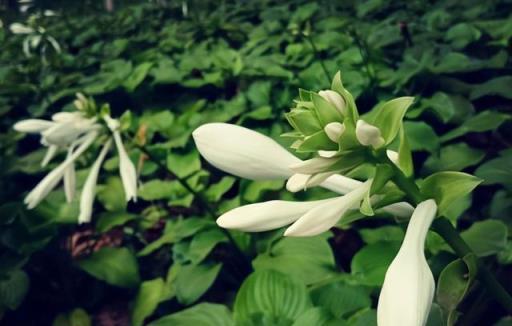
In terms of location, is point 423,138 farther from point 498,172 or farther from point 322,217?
point 322,217

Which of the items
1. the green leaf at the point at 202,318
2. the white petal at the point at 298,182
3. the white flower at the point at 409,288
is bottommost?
the green leaf at the point at 202,318

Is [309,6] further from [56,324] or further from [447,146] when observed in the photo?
[56,324]

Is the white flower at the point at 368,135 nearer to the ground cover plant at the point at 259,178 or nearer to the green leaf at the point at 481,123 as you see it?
the ground cover plant at the point at 259,178

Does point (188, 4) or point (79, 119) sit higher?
point (79, 119)

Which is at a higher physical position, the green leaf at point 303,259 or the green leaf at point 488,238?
the green leaf at point 488,238

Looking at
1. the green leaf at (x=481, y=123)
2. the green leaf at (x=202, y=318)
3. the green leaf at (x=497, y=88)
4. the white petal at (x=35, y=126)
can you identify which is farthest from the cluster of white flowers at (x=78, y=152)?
the green leaf at (x=497, y=88)

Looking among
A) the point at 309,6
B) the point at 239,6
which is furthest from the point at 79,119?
the point at 239,6

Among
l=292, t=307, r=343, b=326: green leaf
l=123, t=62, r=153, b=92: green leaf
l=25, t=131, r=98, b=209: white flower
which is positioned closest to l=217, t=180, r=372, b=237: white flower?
l=292, t=307, r=343, b=326: green leaf
